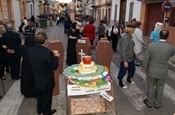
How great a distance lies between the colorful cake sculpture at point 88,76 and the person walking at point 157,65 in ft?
3.25

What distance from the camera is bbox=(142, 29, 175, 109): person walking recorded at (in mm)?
3658

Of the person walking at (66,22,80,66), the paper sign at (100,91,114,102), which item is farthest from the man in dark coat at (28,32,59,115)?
the person walking at (66,22,80,66)

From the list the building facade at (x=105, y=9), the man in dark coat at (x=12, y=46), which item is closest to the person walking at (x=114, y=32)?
the man in dark coat at (x=12, y=46)

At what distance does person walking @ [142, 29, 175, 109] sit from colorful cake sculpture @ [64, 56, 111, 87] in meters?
0.99

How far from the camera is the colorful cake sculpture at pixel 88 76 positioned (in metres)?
3.34

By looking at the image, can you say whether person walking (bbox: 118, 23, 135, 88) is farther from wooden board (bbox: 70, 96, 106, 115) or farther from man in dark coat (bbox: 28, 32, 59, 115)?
man in dark coat (bbox: 28, 32, 59, 115)

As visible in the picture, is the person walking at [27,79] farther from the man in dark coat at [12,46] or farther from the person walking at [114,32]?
the person walking at [114,32]

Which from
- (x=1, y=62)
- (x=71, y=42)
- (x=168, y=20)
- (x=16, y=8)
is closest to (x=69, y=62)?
(x=71, y=42)

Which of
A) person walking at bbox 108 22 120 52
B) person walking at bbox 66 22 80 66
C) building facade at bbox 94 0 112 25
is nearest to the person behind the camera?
person walking at bbox 66 22 80 66

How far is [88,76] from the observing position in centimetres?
338

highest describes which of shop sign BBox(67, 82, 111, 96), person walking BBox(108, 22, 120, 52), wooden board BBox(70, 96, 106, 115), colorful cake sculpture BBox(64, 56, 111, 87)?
person walking BBox(108, 22, 120, 52)

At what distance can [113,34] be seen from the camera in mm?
9656

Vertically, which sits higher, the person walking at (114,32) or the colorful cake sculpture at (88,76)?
the person walking at (114,32)

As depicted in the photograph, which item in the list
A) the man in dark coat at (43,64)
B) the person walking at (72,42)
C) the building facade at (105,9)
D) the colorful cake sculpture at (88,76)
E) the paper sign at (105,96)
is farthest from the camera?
the building facade at (105,9)
